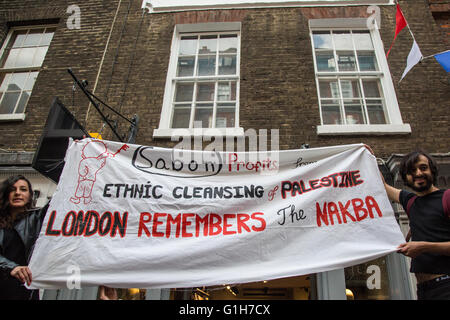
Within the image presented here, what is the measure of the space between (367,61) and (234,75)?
2658mm

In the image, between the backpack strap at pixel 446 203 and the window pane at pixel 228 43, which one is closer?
the backpack strap at pixel 446 203

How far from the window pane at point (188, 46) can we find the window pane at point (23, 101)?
326 cm

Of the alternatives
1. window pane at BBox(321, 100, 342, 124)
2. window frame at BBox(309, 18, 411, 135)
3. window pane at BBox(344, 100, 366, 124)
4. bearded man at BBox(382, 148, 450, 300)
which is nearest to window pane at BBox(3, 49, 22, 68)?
window frame at BBox(309, 18, 411, 135)

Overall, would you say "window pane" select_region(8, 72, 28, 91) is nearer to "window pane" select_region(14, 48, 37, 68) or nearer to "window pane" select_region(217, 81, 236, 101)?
"window pane" select_region(14, 48, 37, 68)

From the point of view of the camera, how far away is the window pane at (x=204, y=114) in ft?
17.3

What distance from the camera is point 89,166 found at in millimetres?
3203

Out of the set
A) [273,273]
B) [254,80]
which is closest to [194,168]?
[273,273]

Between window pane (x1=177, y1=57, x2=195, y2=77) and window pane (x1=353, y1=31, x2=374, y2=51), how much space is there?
133 inches

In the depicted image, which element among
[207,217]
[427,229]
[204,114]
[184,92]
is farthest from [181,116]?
[427,229]

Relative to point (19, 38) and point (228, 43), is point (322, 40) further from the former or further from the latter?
point (19, 38)

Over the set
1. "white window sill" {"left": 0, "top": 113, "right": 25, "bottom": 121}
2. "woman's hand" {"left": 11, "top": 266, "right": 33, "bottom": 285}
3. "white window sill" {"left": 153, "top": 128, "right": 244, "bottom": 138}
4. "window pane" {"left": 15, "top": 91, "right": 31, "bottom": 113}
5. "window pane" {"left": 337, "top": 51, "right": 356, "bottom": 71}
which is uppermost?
"window pane" {"left": 337, "top": 51, "right": 356, "bottom": 71}

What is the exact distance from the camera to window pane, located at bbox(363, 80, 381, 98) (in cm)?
534

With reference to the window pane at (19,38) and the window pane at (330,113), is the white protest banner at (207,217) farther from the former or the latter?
the window pane at (19,38)

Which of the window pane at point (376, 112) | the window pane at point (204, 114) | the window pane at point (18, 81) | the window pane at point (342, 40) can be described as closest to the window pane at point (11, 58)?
the window pane at point (18, 81)
